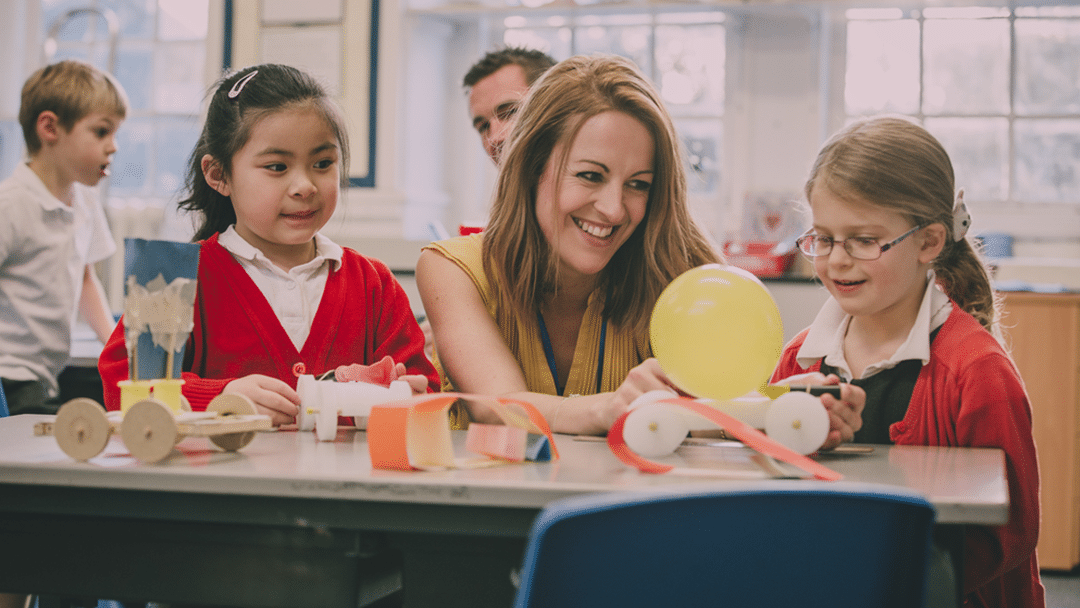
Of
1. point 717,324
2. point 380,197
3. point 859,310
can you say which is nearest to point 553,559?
point 717,324

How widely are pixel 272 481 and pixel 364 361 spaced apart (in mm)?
715

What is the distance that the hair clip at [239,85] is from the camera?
1470 mm

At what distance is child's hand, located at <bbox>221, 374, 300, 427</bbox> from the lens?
112cm

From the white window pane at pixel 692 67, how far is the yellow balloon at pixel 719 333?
3108mm

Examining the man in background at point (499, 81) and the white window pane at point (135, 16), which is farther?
the white window pane at point (135, 16)

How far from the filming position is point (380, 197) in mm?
3863

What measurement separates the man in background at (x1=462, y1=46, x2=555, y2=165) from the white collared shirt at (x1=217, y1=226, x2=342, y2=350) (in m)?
0.99

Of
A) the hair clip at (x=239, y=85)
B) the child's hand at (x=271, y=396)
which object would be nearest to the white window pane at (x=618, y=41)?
the hair clip at (x=239, y=85)

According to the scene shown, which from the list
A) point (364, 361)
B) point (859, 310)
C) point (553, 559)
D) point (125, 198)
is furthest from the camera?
point (125, 198)

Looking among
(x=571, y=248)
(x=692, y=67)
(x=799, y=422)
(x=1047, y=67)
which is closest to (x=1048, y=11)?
(x=1047, y=67)

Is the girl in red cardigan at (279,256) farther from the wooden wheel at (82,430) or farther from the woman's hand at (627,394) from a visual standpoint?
the wooden wheel at (82,430)

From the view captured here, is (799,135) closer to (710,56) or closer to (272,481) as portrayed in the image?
(710,56)

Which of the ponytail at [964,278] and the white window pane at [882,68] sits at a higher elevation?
the white window pane at [882,68]

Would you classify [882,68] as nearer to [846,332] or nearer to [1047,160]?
[1047,160]
